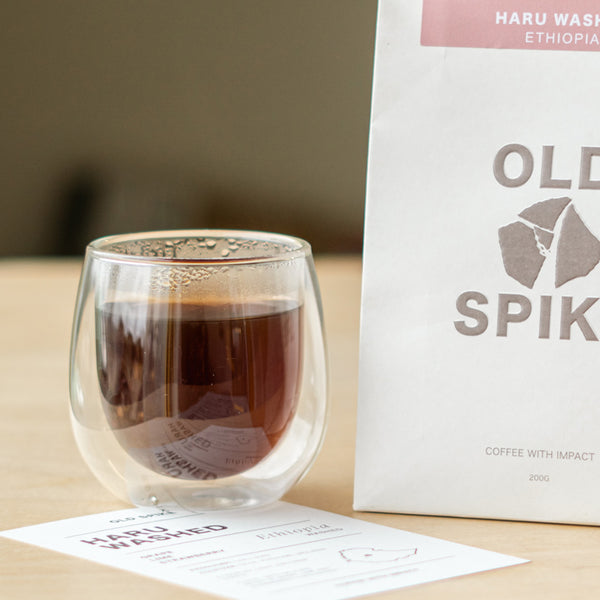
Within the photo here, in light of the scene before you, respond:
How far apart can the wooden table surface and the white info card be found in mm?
13

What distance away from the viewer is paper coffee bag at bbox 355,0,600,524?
0.67 metres

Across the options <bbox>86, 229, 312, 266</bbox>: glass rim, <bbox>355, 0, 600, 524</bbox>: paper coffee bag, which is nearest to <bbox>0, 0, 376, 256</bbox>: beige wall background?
<bbox>86, 229, 312, 266</bbox>: glass rim

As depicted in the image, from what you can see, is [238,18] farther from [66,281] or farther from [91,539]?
[91,539]

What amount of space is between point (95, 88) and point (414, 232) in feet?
10.2

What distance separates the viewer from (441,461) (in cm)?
69

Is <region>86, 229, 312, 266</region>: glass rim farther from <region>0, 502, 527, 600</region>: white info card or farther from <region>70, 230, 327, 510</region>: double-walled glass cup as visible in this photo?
<region>0, 502, 527, 600</region>: white info card

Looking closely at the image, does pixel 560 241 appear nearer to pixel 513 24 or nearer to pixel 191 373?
pixel 513 24

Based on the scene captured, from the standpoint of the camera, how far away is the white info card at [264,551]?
56 centimetres

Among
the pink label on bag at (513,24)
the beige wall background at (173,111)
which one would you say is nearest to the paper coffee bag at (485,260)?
the pink label on bag at (513,24)

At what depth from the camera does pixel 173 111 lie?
11.8 ft

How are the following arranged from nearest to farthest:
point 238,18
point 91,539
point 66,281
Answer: point 91,539 < point 66,281 < point 238,18

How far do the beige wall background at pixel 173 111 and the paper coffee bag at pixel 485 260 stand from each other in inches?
111

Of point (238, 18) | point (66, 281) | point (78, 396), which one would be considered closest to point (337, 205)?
point (238, 18)

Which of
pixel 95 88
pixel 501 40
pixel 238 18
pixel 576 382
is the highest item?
pixel 238 18
